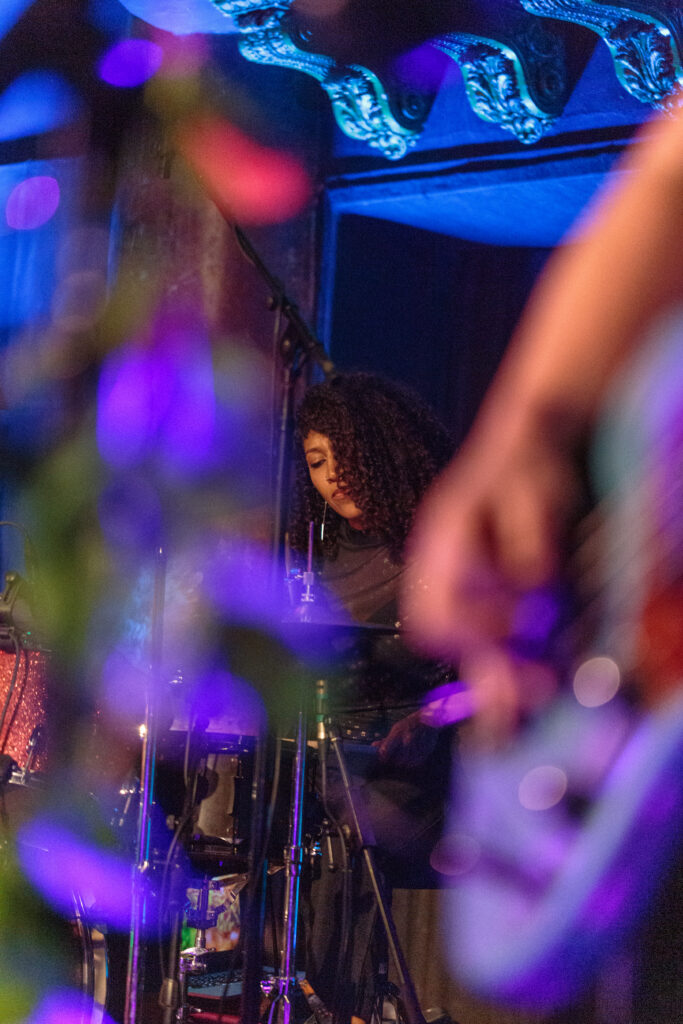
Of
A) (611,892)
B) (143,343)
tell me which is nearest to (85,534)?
(143,343)

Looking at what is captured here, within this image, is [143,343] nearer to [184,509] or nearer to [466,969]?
[184,509]

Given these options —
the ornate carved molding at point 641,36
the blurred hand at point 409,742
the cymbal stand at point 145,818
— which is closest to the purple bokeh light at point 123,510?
the cymbal stand at point 145,818

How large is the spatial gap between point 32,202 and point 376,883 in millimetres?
3829

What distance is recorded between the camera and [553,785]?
813 mm

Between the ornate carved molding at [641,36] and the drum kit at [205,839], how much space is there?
78.6 inches

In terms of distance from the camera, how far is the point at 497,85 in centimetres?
370

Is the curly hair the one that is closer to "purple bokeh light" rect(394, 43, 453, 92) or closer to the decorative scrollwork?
the decorative scrollwork

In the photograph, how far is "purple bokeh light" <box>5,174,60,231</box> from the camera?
196 inches

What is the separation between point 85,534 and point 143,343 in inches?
35.1

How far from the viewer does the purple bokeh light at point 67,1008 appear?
250 cm

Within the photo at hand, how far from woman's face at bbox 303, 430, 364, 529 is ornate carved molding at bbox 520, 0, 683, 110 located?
5.11 feet

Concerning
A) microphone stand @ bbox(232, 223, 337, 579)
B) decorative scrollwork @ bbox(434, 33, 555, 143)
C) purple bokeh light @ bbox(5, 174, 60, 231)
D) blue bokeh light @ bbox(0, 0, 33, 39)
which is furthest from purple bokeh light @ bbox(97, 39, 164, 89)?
microphone stand @ bbox(232, 223, 337, 579)

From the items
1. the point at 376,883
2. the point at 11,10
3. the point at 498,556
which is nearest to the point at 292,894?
the point at 376,883

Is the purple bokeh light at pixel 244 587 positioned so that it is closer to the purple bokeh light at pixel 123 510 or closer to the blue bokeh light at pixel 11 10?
the purple bokeh light at pixel 123 510
